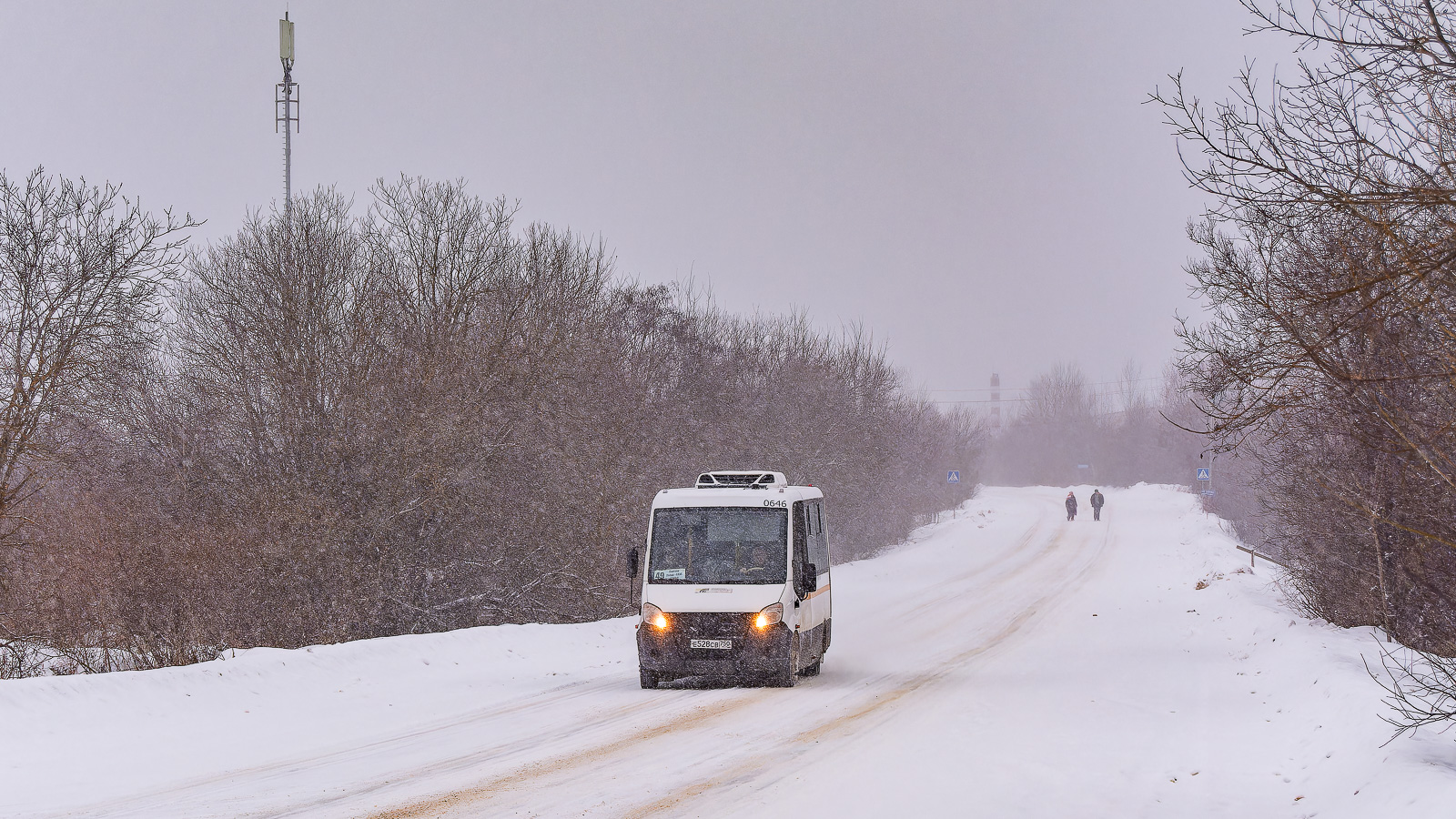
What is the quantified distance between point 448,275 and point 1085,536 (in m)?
33.1

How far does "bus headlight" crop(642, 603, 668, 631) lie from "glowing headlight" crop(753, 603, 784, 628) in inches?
46.4

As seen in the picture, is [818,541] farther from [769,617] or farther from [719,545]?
[769,617]

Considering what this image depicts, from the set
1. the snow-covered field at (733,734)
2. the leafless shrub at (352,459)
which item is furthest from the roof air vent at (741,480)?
the leafless shrub at (352,459)

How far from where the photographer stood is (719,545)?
50.4 feet

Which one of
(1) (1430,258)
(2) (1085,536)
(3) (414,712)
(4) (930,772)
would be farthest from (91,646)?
(2) (1085,536)

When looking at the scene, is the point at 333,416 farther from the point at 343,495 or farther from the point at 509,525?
the point at 509,525

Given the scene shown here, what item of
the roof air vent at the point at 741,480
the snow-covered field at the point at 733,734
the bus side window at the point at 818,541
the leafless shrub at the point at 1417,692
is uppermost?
the roof air vent at the point at 741,480

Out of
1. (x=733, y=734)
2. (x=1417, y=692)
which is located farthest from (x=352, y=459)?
(x=1417, y=692)

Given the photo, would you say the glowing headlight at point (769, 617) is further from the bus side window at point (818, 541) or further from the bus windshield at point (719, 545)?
the bus side window at point (818, 541)

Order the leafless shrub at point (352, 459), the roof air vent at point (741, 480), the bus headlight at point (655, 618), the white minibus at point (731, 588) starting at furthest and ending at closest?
the leafless shrub at point (352, 459) < the roof air vent at point (741, 480) < the bus headlight at point (655, 618) < the white minibus at point (731, 588)

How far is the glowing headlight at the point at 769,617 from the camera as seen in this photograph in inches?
571

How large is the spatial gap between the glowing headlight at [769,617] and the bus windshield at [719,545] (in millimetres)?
464

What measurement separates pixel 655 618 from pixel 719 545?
4.55ft

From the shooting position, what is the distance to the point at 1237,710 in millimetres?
13234
